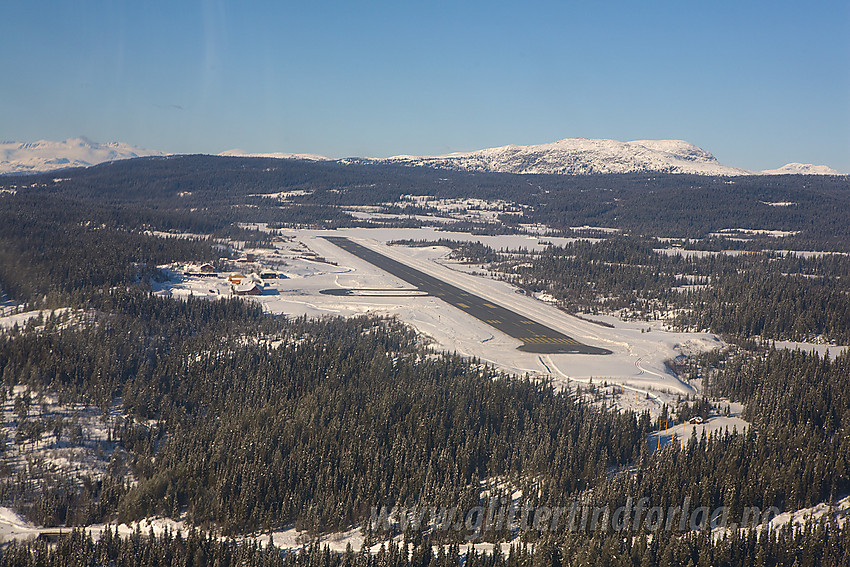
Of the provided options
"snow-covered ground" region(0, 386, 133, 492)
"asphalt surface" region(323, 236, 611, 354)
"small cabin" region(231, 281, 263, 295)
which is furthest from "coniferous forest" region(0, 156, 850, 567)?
"small cabin" region(231, 281, 263, 295)

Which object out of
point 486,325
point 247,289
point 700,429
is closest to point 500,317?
point 486,325

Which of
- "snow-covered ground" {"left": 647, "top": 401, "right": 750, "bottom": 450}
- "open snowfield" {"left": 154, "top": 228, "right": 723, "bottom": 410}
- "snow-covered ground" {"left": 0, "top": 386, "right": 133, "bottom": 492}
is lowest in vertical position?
"snow-covered ground" {"left": 0, "top": 386, "right": 133, "bottom": 492}

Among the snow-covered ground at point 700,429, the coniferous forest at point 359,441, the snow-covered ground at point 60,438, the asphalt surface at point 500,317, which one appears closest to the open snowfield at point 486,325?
the asphalt surface at point 500,317

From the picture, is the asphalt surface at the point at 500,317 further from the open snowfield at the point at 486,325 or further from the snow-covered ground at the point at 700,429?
the snow-covered ground at the point at 700,429

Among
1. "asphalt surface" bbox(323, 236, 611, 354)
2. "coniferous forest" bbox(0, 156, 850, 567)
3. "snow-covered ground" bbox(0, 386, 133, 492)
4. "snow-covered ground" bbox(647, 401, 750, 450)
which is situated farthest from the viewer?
"asphalt surface" bbox(323, 236, 611, 354)

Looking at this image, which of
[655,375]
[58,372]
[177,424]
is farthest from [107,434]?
[655,375]

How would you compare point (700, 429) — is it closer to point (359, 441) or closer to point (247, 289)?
point (359, 441)

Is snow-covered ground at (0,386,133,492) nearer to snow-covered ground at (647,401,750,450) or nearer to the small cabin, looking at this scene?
snow-covered ground at (647,401,750,450)
